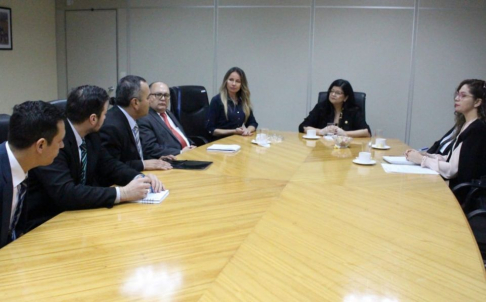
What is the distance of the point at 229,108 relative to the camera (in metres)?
4.38

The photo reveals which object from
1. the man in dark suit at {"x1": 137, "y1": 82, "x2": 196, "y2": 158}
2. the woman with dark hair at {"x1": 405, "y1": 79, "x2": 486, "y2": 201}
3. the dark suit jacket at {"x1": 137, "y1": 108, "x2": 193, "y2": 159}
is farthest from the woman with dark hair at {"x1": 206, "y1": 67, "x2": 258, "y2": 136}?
the woman with dark hair at {"x1": 405, "y1": 79, "x2": 486, "y2": 201}

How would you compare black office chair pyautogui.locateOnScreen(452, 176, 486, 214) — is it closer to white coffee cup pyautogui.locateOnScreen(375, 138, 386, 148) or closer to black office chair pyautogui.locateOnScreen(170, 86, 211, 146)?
white coffee cup pyautogui.locateOnScreen(375, 138, 386, 148)

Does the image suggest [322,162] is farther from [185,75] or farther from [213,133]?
[185,75]

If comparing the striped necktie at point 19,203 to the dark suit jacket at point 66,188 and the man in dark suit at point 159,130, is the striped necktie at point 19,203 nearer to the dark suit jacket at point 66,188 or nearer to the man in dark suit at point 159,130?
the dark suit jacket at point 66,188

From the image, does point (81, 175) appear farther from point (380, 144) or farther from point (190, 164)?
point (380, 144)

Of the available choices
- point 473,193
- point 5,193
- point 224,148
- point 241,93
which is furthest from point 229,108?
point 5,193

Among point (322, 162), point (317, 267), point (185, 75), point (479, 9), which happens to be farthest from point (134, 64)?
point (317, 267)

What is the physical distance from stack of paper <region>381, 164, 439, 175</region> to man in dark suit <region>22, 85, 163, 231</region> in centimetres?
146

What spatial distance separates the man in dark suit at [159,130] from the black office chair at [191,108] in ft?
2.29

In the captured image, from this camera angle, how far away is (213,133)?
429 cm

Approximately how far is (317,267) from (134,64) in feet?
17.5

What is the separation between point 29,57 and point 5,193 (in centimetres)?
508

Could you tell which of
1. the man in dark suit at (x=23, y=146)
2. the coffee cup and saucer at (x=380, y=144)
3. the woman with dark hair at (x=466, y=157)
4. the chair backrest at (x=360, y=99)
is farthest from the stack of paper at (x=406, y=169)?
the man in dark suit at (x=23, y=146)

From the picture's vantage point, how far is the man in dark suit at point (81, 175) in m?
1.85
